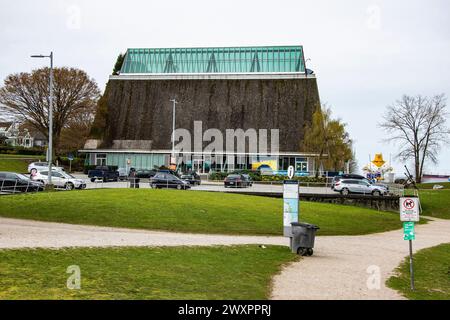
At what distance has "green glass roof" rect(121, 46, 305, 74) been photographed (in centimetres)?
9412

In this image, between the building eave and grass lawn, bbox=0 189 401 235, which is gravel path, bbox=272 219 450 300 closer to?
grass lawn, bbox=0 189 401 235

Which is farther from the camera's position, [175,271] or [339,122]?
[339,122]

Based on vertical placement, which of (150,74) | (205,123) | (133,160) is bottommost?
(133,160)

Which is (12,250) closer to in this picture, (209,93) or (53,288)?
(53,288)

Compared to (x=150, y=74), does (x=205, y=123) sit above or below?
below

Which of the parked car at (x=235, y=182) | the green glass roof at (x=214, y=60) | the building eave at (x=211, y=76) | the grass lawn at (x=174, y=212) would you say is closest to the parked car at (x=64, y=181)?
the grass lawn at (x=174, y=212)

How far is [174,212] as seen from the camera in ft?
100

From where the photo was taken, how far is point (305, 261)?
1889cm

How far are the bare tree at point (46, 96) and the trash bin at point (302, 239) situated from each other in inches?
2447

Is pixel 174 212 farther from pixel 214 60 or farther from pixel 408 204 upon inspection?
pixel 214 60

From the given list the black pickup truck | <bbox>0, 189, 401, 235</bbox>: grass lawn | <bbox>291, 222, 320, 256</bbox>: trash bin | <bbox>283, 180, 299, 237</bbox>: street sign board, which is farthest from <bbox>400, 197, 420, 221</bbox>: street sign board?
the black pickup truck

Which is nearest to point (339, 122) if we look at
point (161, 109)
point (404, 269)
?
point (161, 109)

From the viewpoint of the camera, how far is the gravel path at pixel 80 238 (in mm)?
18036
